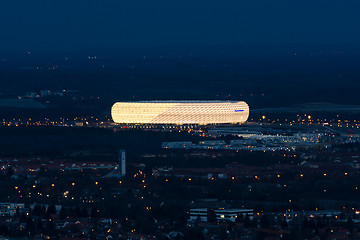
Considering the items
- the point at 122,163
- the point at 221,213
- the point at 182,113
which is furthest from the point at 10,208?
the point at 182,113

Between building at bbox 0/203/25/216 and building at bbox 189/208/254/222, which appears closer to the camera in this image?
building at bbox 189/208/254/222

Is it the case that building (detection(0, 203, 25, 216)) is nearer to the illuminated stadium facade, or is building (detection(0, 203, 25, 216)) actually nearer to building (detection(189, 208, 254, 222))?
building (detection(189, 208, 254, 222))

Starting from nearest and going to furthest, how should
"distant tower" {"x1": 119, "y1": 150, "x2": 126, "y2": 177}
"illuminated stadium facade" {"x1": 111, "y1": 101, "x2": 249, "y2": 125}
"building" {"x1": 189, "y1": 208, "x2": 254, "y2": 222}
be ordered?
"building" {"x1": 189, "y1": 208, "x2": 254, "y2": 222} < "distant tower" {"x1": 119, "y1": 150, "x2": 126, "y2": 177} < "illuminated stadium facade" {"x1": 111, "y1": 101, "x2": 249, "y2": 125}

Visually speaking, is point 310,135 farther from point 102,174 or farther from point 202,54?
point 202,54

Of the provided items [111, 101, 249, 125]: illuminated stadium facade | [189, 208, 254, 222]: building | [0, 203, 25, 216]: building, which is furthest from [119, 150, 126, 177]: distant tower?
[111, 101, 249, 125]: illuminated stadium facade

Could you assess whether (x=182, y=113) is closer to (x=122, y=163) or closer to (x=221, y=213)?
(x=122, y=163)

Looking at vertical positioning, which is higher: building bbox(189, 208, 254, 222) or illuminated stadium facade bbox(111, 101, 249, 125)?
illuminated stadium facade bbox(111, 101, 249, 125)

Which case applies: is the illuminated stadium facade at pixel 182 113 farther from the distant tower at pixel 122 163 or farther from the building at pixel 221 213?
the building at pixel 221 213

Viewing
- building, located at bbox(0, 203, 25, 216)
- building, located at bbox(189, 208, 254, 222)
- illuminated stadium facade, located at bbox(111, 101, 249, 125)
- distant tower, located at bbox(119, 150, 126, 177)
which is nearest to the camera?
building, located at bbox(189, 208, 254, 222)
